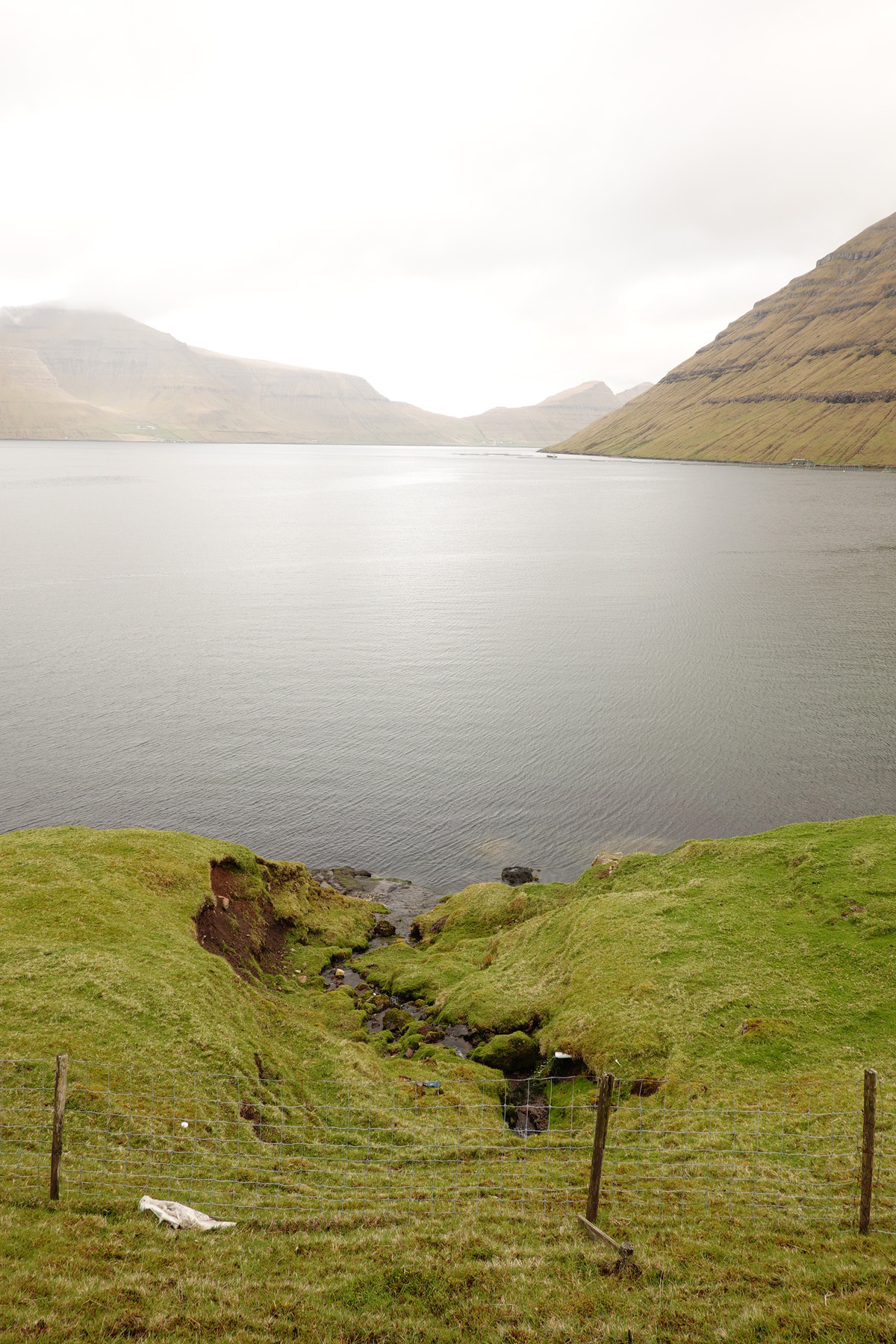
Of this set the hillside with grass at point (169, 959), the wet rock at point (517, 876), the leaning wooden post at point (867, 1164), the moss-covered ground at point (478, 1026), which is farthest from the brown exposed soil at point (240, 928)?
the leaning wooden post at point (867, 1164)

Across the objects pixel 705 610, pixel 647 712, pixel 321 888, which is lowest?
pixel 321 888

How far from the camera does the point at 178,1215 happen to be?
14953 millimetres

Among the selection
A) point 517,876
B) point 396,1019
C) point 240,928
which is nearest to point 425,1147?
point 396,1019

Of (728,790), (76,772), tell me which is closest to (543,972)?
(728,790)

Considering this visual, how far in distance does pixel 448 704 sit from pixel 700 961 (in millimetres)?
50960

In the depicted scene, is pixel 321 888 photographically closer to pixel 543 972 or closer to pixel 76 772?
pixel 543 972

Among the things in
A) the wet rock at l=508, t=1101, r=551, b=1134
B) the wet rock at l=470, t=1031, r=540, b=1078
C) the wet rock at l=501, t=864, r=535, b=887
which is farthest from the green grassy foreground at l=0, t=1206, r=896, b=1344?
the wet rock at l=501, t=864, r=535, b=887

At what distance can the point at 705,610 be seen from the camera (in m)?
110

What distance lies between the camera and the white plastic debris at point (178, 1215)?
48.4 feet

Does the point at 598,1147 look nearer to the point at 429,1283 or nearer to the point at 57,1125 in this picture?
the point at 429,1283

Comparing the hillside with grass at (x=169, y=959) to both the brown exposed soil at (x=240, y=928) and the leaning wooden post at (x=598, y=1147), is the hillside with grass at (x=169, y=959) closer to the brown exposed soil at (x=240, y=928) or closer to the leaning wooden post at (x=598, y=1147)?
the brown exposed soil at (x=240, y=928)

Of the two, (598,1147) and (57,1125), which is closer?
(57,1125)

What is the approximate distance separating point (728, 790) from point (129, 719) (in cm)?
5372

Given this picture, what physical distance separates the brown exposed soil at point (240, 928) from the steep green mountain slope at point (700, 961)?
15.9ft
